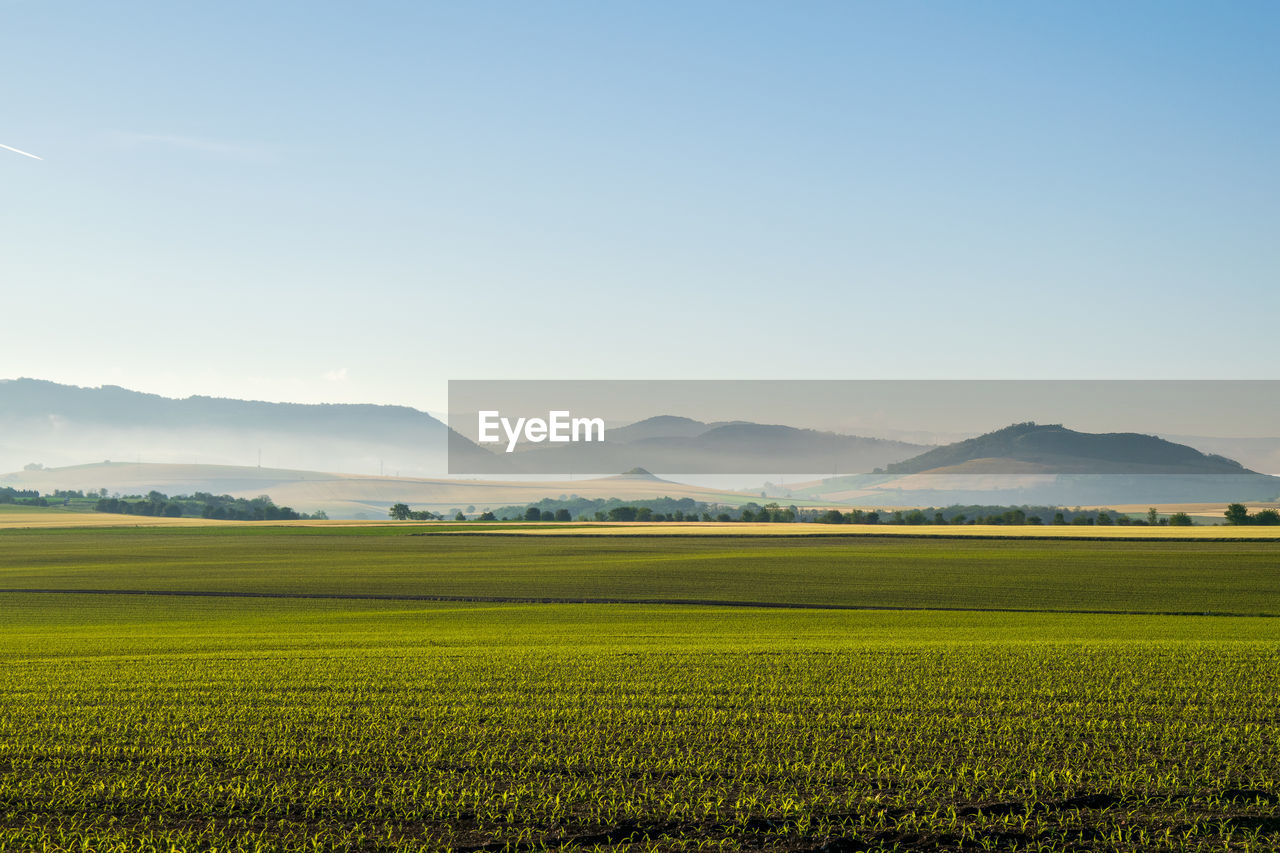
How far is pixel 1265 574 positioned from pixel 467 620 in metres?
47.3

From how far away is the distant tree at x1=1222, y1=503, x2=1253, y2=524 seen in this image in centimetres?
14088

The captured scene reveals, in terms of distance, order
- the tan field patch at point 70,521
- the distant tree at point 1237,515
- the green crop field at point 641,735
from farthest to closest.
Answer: the distant tree at point 1237,515
the tan field patch at point 70,521
the green crop field at point 641,735

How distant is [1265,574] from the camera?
59.8 metres

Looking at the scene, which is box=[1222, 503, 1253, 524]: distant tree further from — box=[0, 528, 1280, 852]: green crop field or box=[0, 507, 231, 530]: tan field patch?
box=[0, 507, 231, 530]: tan field patch

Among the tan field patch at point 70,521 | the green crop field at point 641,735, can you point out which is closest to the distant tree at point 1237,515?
the green crop field at point 641,735

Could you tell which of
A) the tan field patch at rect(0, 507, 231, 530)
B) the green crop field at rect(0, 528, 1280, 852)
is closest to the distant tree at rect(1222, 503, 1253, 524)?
the green crop field at rect(0, 528, 1280, 852)

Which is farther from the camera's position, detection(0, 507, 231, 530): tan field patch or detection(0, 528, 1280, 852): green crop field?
detection(0, 507, 231, 530): tan field patch

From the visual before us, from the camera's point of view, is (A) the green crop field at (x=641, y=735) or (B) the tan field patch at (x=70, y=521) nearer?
(A) the green crop field at (x=641, y=735)

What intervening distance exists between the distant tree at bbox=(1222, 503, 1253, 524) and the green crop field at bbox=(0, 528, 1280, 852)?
121 m

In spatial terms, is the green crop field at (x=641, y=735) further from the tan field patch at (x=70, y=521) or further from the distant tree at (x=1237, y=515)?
the distant tree at (x=1237, y=515)

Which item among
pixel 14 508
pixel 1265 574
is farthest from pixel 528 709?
pixel 14 508

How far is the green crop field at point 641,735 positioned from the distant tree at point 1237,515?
398 ft

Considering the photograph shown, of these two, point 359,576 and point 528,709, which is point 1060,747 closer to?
Answer: point 528,709

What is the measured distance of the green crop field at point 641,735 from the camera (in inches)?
429
